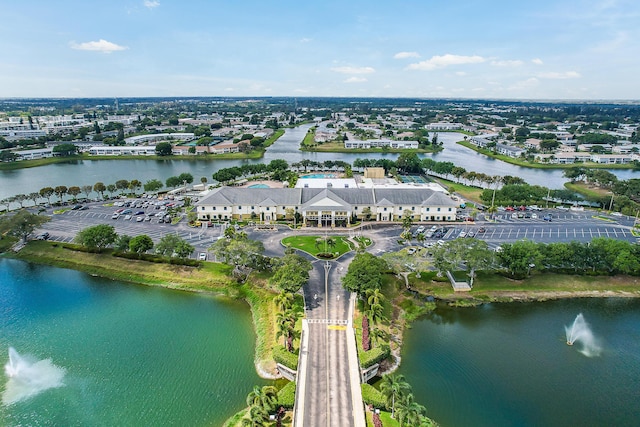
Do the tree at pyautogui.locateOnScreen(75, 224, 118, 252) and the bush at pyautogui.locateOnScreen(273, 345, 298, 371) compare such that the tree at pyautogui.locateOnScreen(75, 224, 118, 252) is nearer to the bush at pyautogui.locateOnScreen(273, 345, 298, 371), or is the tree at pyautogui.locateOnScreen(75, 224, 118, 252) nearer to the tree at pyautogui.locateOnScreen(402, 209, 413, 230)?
the bush at pyautogui.locateOnScreen(273, 345, 298, 371)

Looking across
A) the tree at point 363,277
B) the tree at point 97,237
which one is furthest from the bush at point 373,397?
the tree at point 97,237

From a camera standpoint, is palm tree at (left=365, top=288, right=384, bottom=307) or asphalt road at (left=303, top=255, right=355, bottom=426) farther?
palm tree at (left=365, top=288, right=384, bottom=307)

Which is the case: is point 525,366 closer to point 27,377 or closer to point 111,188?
point 27,377

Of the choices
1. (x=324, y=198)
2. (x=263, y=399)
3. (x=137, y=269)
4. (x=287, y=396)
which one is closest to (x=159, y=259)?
(x=137, y=269)

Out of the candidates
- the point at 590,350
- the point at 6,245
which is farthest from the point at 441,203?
the point at 6,245

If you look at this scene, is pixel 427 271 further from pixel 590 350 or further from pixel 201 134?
pixel 201 134

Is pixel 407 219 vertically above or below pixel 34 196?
below

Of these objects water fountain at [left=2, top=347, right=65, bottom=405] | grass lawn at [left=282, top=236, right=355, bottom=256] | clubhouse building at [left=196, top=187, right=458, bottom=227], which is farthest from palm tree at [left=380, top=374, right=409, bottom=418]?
clubhouse building at [left=196, top=187, right=458, bottom=227]
